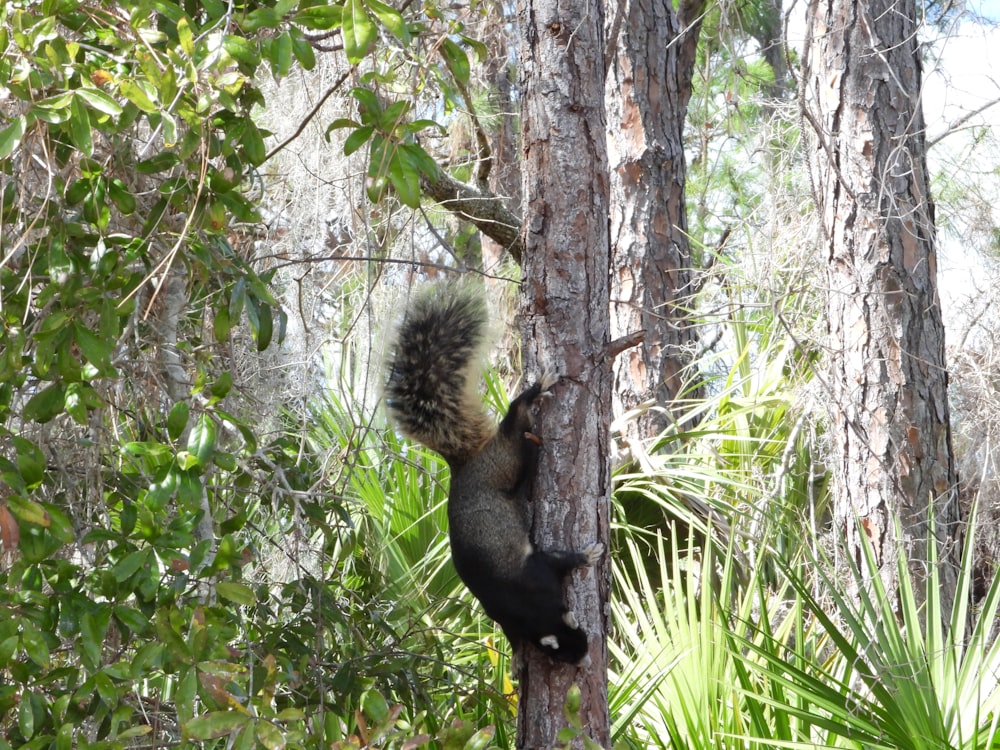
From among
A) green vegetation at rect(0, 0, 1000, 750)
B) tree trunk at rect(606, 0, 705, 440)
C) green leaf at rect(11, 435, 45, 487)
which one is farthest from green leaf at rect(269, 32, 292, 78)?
tree trunk at rect(606, 0, 705, 440)

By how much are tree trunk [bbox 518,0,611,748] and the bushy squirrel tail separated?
1.33 feet

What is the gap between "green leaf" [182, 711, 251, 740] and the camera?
1802mm

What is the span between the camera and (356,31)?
176 cm

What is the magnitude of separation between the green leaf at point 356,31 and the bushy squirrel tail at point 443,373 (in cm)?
128

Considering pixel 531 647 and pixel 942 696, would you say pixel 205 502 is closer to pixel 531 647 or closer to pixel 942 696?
pixel 531 647

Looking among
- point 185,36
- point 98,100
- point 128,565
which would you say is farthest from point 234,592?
point 185,36

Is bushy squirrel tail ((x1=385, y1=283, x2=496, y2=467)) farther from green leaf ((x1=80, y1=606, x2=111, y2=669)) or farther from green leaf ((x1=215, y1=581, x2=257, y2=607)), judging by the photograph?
green leaf ((x1=80, y1=606, x2=111, y2=669))

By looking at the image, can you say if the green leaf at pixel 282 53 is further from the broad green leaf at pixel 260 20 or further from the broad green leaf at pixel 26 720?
the broad green leaf at pixel 26 720

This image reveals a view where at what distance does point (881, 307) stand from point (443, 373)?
1880 millimetres

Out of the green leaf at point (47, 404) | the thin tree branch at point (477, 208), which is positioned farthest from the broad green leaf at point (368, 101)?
the thin tree branch at point (477, 208)

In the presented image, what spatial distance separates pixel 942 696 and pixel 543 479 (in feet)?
3.63

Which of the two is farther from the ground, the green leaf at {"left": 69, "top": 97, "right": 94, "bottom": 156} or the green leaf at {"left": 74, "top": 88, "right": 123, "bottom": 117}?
the green leaf at {"left": 74, "top": 88, "right": 123, "bottom": 117}

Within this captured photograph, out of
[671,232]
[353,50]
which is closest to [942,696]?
[353,50]

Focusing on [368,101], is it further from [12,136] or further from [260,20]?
[12,136]
